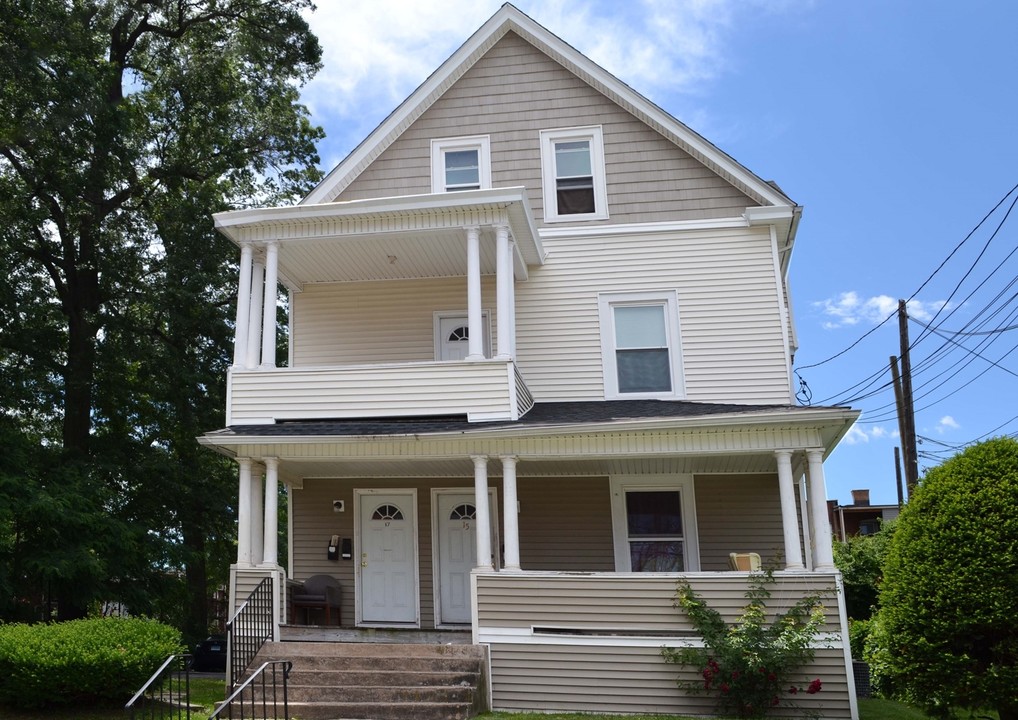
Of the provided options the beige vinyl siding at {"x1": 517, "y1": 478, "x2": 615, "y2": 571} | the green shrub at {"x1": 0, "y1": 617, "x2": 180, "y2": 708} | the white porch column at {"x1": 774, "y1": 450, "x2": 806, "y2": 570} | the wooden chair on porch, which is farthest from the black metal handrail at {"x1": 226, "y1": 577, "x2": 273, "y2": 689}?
the white porch column at {"x1": 774, "y1": 450, "x2": 806, "y2": 570}

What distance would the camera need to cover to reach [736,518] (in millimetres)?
13719

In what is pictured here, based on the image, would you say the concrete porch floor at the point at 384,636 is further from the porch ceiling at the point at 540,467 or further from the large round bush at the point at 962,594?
the large round bush at the point at 962,594

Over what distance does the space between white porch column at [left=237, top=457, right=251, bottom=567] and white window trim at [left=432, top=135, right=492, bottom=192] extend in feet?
18.9

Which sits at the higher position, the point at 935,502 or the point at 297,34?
the point at 297,34

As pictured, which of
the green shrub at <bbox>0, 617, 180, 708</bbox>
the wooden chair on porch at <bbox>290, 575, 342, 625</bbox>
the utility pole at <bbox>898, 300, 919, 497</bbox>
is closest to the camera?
the green shrub at <bbox>0, 617, 180, 708</bbox>

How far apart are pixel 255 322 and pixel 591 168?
6.00 m

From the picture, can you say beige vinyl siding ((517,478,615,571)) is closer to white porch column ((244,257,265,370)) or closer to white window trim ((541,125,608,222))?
white window trim ((541,125,608,222))

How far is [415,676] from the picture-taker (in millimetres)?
10570

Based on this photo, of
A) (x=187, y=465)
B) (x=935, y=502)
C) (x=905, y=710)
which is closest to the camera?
(x=935, y=502)

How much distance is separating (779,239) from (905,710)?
7.31 m

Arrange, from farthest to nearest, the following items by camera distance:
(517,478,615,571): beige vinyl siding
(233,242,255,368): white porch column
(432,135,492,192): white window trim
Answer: (432,135,492,192): white window trim
(517,478,615,571): beige vinyl siding
(233,242,255,368): white porch column

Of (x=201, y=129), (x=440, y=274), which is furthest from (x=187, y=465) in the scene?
(x=440, y=274)

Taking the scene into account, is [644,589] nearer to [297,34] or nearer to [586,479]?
[586,479]

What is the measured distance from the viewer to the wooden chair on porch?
13.0m
